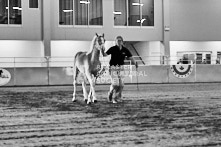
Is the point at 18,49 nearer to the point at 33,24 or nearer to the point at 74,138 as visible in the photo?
the point at 33,24

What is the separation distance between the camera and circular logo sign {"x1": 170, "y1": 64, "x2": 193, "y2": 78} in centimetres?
3084

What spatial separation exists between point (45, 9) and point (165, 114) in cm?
2622

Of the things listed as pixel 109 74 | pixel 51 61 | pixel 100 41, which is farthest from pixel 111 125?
pixel 51 61

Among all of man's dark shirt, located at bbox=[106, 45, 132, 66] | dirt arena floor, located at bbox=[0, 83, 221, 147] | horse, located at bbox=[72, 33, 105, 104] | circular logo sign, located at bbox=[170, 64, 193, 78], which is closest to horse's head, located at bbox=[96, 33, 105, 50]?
Result: horse, located at bbox=[72, 33, 105, 104]

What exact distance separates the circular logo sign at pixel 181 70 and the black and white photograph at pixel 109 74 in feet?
0.28

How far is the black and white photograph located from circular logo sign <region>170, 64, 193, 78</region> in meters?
0.09

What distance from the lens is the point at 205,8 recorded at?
4091 cm

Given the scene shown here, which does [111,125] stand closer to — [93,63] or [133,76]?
[93,63]

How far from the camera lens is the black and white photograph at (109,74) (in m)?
8.39

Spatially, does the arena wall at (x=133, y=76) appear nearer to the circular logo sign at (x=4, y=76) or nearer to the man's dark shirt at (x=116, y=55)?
the circular logo sign at (x=4, y=76)

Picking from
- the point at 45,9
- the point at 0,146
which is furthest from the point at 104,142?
the point at 45,9

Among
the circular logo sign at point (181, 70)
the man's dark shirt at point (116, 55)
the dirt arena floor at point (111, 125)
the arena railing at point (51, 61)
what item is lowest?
the dirt arena floor at point (111, 125)

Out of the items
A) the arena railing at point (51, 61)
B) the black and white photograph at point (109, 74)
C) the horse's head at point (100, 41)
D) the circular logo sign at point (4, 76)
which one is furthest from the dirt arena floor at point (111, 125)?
the arena railing at point (51, 61)

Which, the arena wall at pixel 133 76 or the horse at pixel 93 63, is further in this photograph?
the arena wall at pixel 133 76
